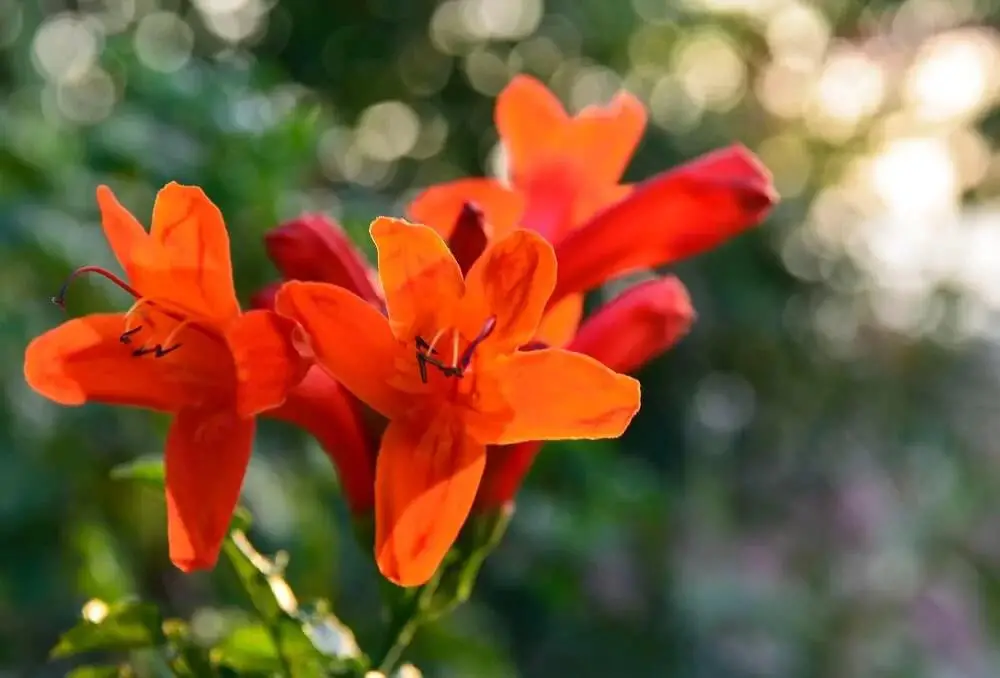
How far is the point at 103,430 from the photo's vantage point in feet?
3.24

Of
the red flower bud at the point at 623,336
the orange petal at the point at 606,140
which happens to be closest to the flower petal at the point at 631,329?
the red flower bud at the point at 623,336

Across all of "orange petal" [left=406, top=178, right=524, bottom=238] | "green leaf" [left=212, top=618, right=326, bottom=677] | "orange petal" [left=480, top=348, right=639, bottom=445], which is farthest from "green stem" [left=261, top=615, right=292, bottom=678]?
"orange petal" [left=406, top=178, right=524, bottom=238]

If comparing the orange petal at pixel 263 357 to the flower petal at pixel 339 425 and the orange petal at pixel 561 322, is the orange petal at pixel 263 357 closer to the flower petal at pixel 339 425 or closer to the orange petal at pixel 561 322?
the flower petal at pixel 339 425

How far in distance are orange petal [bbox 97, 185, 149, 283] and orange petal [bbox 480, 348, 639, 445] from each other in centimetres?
16

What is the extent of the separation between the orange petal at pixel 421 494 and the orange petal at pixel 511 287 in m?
0.04

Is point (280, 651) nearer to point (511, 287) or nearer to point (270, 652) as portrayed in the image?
point (270, 652)

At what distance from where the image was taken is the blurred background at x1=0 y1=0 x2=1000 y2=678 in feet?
3.13

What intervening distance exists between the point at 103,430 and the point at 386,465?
0.68 meters

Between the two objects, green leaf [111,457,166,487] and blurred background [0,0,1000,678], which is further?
blurred background [0,0,1000,678]

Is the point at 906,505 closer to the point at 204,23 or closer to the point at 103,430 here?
the point at 103,430

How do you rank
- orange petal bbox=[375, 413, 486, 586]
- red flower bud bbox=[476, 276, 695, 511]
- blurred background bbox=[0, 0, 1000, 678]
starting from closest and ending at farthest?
orange petal bbox=[375, 413, 486, 586] < red flower bud bbox=[476, 276, 695, 511] < blurred background bbox=[0, 0, 1000, 678]

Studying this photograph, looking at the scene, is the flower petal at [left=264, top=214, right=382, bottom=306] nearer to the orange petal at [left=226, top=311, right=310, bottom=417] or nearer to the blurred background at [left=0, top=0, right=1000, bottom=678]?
the orange petal at [left=226, top=311, right=310, bottom=417]

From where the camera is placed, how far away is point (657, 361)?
7.34ft

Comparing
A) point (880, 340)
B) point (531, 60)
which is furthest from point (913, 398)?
point (531, 60)
